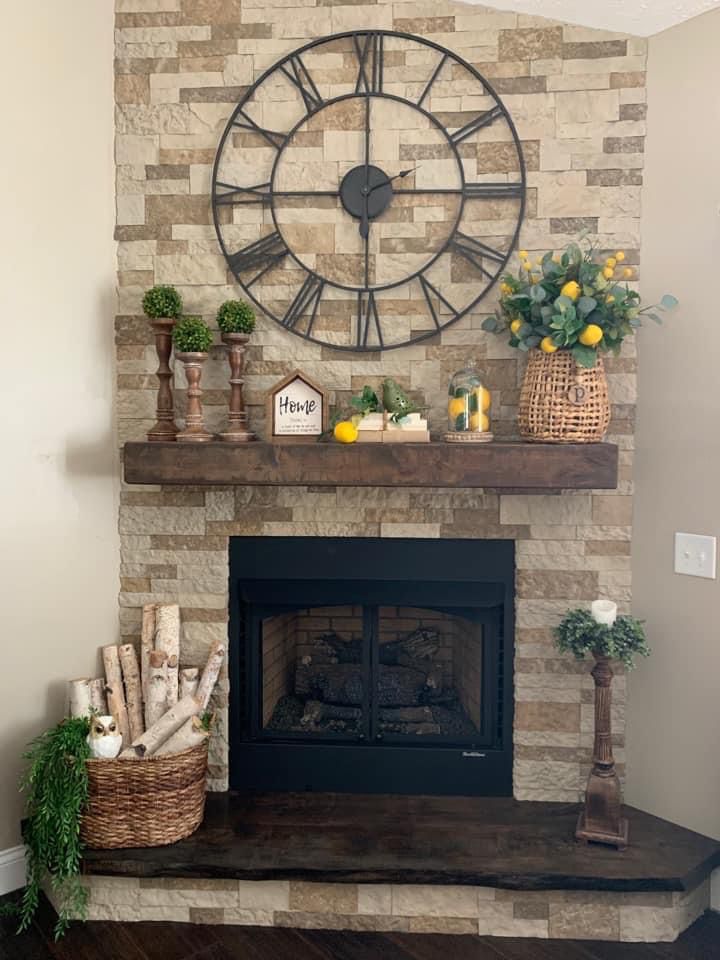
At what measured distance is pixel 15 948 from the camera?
6.93ft

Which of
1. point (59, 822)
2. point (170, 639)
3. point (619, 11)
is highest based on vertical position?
point (619, 11)

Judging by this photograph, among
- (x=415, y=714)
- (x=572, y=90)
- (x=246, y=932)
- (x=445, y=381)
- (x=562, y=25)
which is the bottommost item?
(x=246, y=932)

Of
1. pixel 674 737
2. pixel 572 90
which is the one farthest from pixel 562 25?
A: pixel 674 737

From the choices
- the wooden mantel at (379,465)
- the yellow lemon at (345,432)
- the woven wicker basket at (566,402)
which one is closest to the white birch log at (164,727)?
the wooden mantel at (379,465)

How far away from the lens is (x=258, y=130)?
8.25 ft

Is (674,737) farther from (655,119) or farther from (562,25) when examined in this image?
(562,25)

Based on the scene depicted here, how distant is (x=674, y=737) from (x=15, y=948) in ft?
6.33

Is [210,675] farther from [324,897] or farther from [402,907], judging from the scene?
[402,907]

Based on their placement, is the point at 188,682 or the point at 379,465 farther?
the point at 188,682

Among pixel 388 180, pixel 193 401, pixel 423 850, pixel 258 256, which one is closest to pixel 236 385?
pixel 193 401

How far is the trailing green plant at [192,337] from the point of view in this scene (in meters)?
2.38

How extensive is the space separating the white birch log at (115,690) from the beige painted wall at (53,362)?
6 cm

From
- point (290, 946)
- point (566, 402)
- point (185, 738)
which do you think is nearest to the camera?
point (290, 946)

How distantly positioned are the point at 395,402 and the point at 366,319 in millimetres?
341
